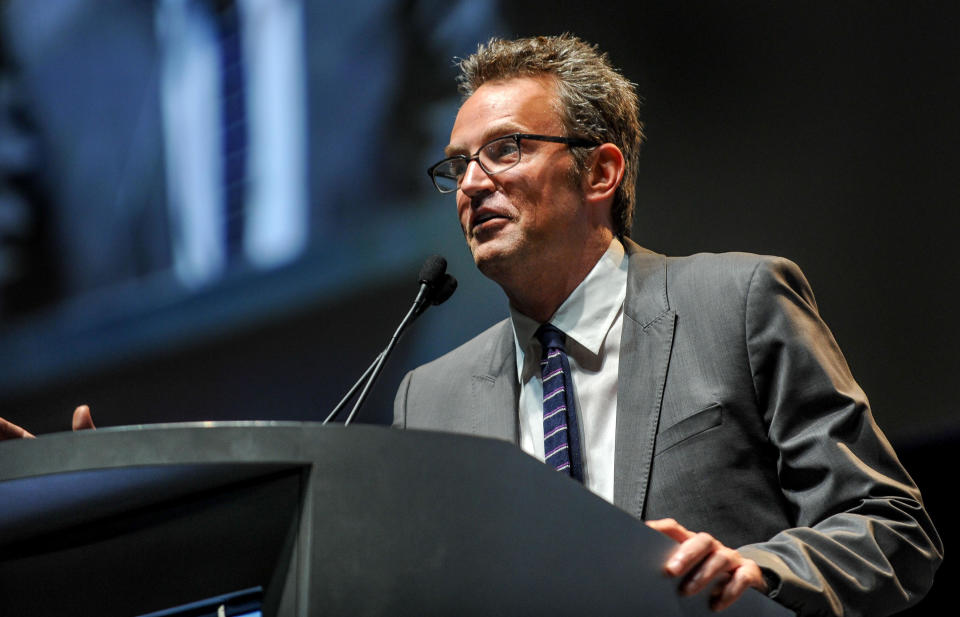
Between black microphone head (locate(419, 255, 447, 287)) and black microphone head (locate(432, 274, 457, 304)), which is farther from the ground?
black microphone head (locate(419, 255, 447, 287))

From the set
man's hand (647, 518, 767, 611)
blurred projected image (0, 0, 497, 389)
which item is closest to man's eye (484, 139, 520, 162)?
blurred projected image (0, 0, 497, 389)

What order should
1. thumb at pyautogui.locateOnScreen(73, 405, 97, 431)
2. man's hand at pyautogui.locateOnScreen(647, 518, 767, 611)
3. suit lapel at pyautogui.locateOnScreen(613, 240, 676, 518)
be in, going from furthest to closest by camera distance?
suit lapel at pyautogui.locateOnScreen(613, 240, 676, 518), thumb at pyautogui.locateOnScreen(73, 405, 97, 431), man's hand at pyautogui.locateOnScreen(647, 518, 767, 611)

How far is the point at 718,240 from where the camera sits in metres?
2.18

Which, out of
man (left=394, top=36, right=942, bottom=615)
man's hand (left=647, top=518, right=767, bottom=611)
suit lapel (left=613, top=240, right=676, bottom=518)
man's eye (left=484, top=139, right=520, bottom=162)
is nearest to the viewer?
man's hand (left=647, top=518, right=767, bottom=611)

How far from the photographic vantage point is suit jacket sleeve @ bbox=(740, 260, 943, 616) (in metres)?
1.20

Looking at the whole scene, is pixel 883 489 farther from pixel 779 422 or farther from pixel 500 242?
pixel 500 242

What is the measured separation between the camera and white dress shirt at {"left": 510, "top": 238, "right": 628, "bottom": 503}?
172 cm

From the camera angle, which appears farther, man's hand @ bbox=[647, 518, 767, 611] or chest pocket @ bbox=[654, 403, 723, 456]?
chest pocket @ bbox=[654, 403, 723, 456]

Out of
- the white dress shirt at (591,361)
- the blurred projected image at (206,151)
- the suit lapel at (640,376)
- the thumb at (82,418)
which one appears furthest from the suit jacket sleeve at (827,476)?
the blurred projected image at (206,151)

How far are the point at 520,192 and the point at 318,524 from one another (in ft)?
4.33

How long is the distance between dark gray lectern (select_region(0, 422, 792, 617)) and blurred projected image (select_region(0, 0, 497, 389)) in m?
1.73

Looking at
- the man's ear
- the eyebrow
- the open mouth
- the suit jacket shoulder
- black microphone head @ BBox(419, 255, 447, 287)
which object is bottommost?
the suit jacket shoulder

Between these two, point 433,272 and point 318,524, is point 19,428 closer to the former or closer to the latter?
point 318,524

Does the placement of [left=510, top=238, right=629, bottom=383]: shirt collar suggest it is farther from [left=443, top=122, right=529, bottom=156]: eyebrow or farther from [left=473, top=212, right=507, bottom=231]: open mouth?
[left=443, top=122, right=529, bottom=156]: eyebrow
